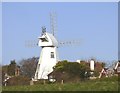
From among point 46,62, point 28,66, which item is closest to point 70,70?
point 46,62

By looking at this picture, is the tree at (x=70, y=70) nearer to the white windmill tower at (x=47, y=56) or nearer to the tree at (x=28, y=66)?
the white windmill tower at (x=47, y=56)

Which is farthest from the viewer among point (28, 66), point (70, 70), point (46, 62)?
point (28, 66)

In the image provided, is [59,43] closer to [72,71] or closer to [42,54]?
[42,54]

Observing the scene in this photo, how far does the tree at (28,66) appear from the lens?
73.0 m

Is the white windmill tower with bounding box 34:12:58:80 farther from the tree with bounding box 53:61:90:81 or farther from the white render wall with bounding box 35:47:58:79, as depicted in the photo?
the tree with bounding box 53:61:90:81

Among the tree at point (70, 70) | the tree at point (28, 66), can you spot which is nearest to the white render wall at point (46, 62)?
the tree at point (70, 70)

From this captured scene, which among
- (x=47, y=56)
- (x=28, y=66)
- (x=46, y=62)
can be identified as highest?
(x=47, y=56)

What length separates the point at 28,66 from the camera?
2965 inches

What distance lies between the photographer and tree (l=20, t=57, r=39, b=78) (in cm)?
7299

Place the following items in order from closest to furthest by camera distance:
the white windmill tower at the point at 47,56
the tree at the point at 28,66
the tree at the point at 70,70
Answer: the tree at the point at 70,70, the white windmill tower at the point at 47,56, the tree at the point at 28,66

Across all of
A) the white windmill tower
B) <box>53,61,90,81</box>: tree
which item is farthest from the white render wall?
<box>53,61,90,81</box>: tree

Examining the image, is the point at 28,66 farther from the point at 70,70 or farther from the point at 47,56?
the point at 70,70

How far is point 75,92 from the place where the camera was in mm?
10188

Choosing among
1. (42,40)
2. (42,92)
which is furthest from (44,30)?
(42,92)
